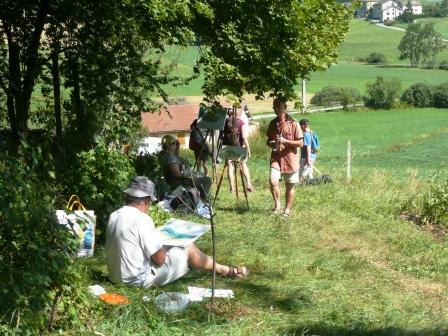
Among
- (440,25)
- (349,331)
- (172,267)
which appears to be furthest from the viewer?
(440,25)

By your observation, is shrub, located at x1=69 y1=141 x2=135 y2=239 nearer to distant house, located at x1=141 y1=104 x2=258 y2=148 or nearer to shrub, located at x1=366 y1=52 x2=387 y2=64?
distant house, located at x1=141 y1=104 x2=258 y2=148

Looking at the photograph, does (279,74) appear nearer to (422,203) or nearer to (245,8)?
(245,8)

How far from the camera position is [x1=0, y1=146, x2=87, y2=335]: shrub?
155 inches

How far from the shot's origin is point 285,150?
10.4 m

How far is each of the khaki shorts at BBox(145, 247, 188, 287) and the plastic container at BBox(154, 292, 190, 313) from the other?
502 mm

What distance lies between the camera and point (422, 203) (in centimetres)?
1144

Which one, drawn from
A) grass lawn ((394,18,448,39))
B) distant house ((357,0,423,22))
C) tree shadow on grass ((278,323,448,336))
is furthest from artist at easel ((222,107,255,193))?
distant house ((357,0,423,22))

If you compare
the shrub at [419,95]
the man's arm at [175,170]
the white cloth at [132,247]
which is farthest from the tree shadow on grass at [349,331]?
the shrub at [419,95]

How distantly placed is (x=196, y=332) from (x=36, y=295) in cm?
135

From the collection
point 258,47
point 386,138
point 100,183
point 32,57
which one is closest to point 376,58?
point 386,138

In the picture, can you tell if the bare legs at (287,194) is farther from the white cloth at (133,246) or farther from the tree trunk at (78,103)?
the white cloth at (133,246)

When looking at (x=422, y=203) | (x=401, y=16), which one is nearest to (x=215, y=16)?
(x=422, y=203)

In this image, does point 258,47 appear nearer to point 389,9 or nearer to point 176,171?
point 176,171

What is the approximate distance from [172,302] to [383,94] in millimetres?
65617
